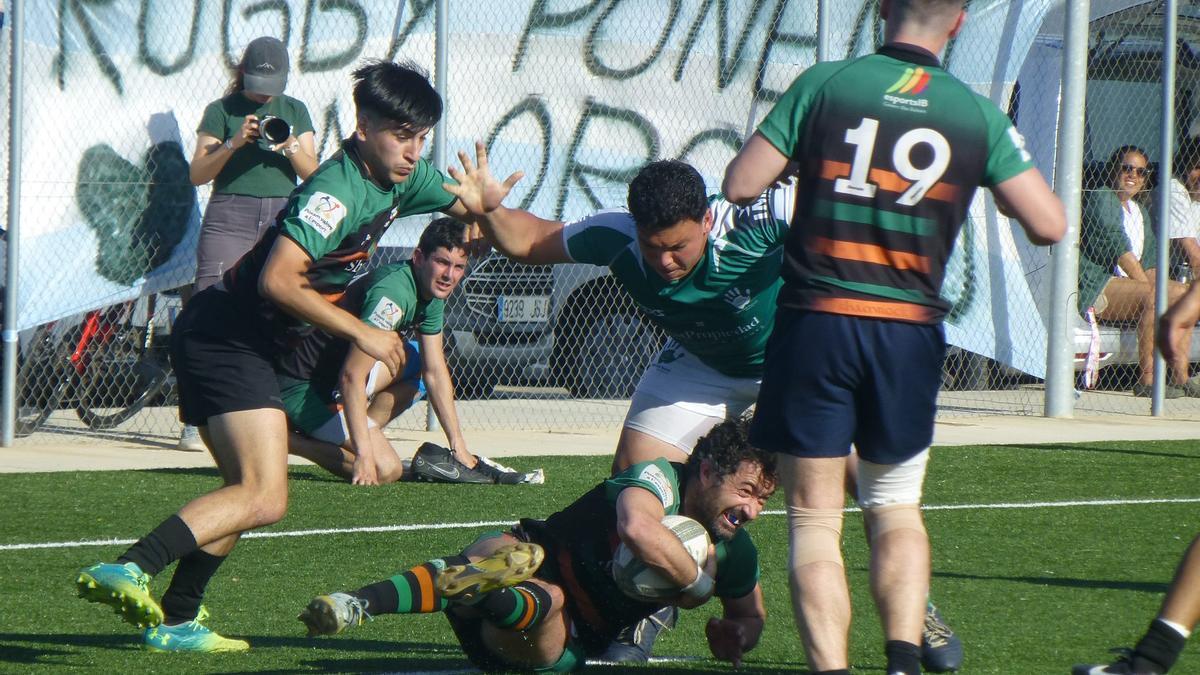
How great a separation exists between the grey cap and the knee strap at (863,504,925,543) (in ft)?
19.3

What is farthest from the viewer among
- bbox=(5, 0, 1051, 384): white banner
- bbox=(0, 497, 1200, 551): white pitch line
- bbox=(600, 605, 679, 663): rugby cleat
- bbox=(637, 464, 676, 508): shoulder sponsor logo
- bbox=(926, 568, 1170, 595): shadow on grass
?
bbox=(5, 0, 1051, 384): white banner

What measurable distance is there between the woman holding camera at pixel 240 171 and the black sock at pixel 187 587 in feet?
14.5

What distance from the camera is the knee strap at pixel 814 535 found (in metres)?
3.87

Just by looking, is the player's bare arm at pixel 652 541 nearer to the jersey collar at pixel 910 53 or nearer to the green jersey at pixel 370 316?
the jersey collar at pixel 910 53

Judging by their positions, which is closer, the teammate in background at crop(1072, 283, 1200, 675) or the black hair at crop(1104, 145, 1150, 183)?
the teammate in background at crop(1072, 283, 1200, 675)

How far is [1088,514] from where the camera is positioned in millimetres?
7516

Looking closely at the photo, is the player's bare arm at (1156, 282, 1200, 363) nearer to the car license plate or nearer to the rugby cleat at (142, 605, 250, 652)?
the rugby cleat at (142, 605, 250, 652)

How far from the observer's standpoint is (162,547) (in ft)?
15.5

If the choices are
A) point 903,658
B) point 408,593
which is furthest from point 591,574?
point 903,658

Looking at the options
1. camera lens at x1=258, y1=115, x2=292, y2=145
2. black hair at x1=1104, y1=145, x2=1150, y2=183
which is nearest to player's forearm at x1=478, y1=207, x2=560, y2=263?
camera lens at x1=258, y1=115, x2=292, y2=145

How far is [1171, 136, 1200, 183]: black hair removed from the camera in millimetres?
13578

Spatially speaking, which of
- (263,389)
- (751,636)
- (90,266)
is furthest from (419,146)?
(90,266)

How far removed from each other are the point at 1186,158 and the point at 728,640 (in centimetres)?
1073

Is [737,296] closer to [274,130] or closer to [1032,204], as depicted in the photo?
[1032,204]
